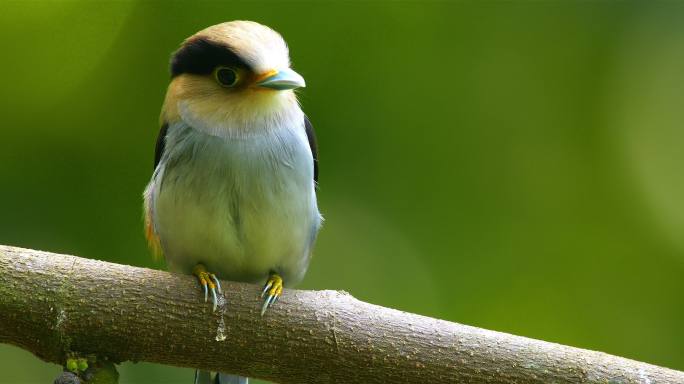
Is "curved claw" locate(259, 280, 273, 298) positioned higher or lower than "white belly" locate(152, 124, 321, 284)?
lower

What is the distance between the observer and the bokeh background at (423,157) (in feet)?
16.0

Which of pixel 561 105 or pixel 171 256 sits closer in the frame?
pixel 171 256

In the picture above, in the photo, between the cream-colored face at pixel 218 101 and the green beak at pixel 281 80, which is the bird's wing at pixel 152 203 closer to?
the cream-colored face at pixel 218 101

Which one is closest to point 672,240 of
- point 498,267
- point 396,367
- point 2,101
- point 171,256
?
point 498,267

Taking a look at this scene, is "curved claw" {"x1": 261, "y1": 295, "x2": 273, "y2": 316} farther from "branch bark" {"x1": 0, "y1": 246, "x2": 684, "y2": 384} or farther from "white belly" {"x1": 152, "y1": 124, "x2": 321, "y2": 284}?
"white belly" {"x1": 152, "y1": 124, "x2": 321, "y2": 284}

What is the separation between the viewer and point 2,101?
202 inches

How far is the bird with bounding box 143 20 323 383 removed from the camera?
3.78 meters

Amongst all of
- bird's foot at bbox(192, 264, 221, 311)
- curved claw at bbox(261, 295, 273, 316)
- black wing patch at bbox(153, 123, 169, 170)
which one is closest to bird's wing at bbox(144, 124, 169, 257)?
black wing patch at bbox(153, 123, 169, 170)

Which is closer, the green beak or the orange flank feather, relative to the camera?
the green beak

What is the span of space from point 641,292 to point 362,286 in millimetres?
1525

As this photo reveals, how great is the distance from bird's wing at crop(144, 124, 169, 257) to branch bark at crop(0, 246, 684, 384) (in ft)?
2.39

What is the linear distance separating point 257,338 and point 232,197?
2.12ft

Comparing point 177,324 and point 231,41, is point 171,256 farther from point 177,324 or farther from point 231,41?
point 231,41

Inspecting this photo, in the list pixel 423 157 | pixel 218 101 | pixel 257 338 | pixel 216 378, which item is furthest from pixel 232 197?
pixel 423 157
